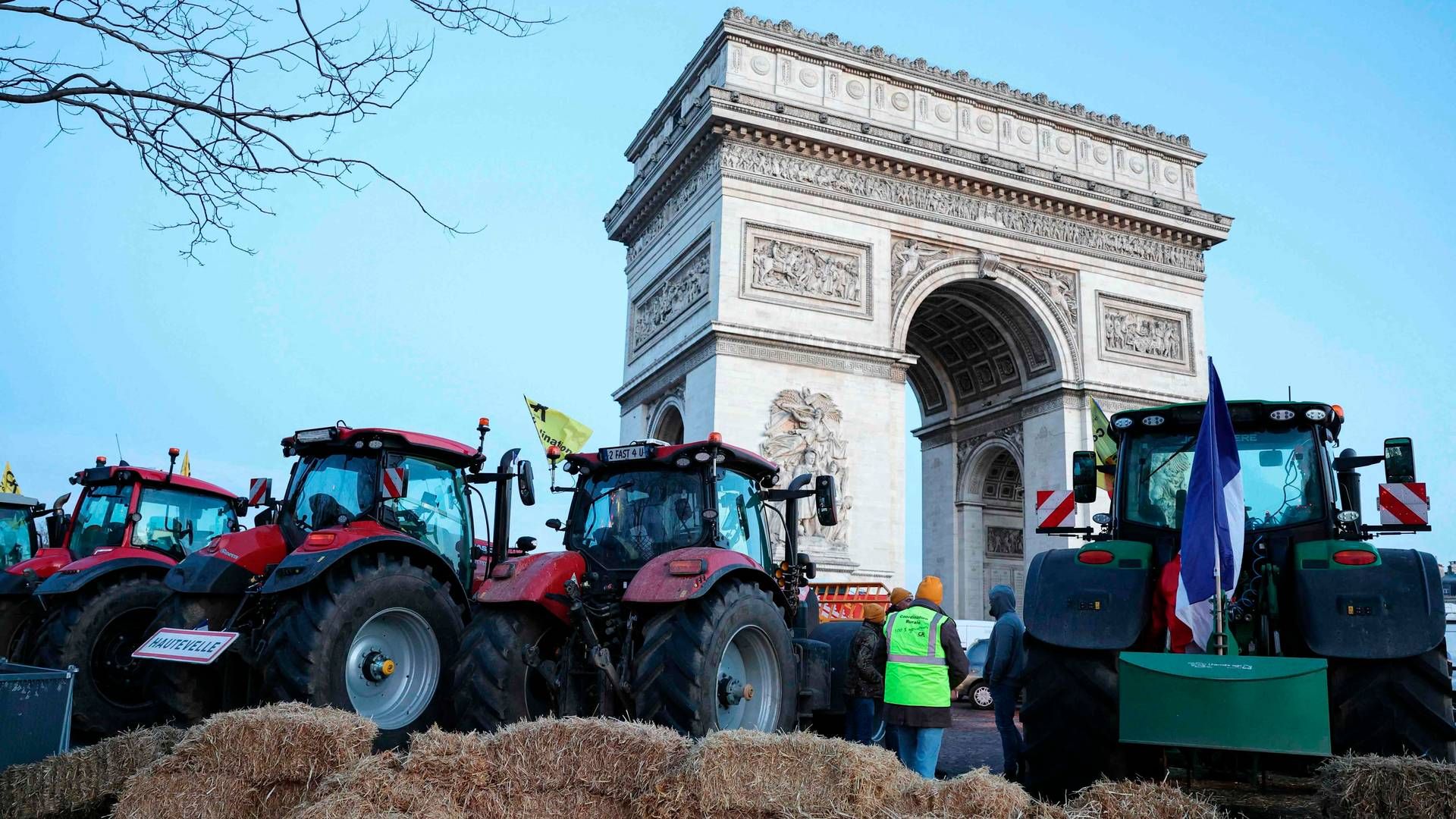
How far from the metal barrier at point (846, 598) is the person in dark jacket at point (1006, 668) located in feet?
28.2

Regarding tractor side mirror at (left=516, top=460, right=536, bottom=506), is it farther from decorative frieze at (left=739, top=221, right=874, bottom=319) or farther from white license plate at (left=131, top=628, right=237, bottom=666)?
decorative frieze at (left=739, top=221, right=874, bottom=319)

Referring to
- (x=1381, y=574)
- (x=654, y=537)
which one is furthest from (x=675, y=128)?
(x=1381, y=574)

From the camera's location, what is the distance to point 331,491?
7.16 m

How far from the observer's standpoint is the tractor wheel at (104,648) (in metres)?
7.58

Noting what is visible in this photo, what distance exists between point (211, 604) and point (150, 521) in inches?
133

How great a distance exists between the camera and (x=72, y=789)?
4551mm

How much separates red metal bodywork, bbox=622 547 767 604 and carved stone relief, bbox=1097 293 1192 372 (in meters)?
20.0

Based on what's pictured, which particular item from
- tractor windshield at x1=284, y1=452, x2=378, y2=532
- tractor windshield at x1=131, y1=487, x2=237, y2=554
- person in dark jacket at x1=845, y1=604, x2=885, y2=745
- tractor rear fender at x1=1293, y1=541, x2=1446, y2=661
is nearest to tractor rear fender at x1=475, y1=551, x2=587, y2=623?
tractor windshield at x1=284, y1=452, x2=378, y2=532

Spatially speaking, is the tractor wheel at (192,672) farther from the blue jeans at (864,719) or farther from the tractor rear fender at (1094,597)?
the tractor rear fender at (1094,597)

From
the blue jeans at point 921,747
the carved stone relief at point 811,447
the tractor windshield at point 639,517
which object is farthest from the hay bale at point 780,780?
the carved stone relief at point 811,447

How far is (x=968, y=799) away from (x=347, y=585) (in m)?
3.96

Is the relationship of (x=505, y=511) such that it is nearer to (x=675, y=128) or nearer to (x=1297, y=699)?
(x=1297, y=699)

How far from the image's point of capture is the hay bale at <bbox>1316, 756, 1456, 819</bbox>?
12.1 feet

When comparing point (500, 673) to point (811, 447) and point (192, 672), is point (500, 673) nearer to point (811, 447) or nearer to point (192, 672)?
point (192, 672)
